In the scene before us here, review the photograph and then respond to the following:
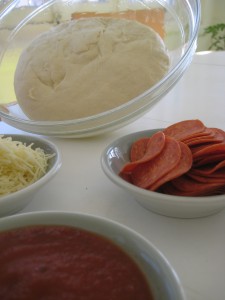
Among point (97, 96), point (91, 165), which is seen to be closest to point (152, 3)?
point (97, 96)

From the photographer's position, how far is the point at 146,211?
54 cm

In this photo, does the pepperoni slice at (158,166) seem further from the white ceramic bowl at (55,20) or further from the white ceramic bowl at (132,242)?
the white ceramic bowl at (55,20)

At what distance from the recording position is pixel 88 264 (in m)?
0.34

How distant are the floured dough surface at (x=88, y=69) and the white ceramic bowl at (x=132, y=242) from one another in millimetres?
406

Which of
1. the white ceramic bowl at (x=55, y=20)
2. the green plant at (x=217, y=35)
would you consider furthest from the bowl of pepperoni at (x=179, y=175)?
the green plant at (x=217, y=35)

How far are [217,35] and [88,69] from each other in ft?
11.1

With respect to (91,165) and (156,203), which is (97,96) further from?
(156,203)

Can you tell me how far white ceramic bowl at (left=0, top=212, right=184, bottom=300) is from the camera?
0.32 metres

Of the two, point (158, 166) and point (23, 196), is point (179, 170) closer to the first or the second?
point (158, 166)

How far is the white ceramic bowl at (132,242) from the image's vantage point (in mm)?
321

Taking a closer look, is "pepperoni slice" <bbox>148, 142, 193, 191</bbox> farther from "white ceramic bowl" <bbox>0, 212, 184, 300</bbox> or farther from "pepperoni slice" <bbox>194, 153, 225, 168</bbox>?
"white ceramic bowl" <bbox>0, 212, 184, 300</bbox>

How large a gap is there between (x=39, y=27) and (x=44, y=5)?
0.09 meters

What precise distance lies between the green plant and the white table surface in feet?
9.44

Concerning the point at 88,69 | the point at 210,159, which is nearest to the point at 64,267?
the point at 210,159
